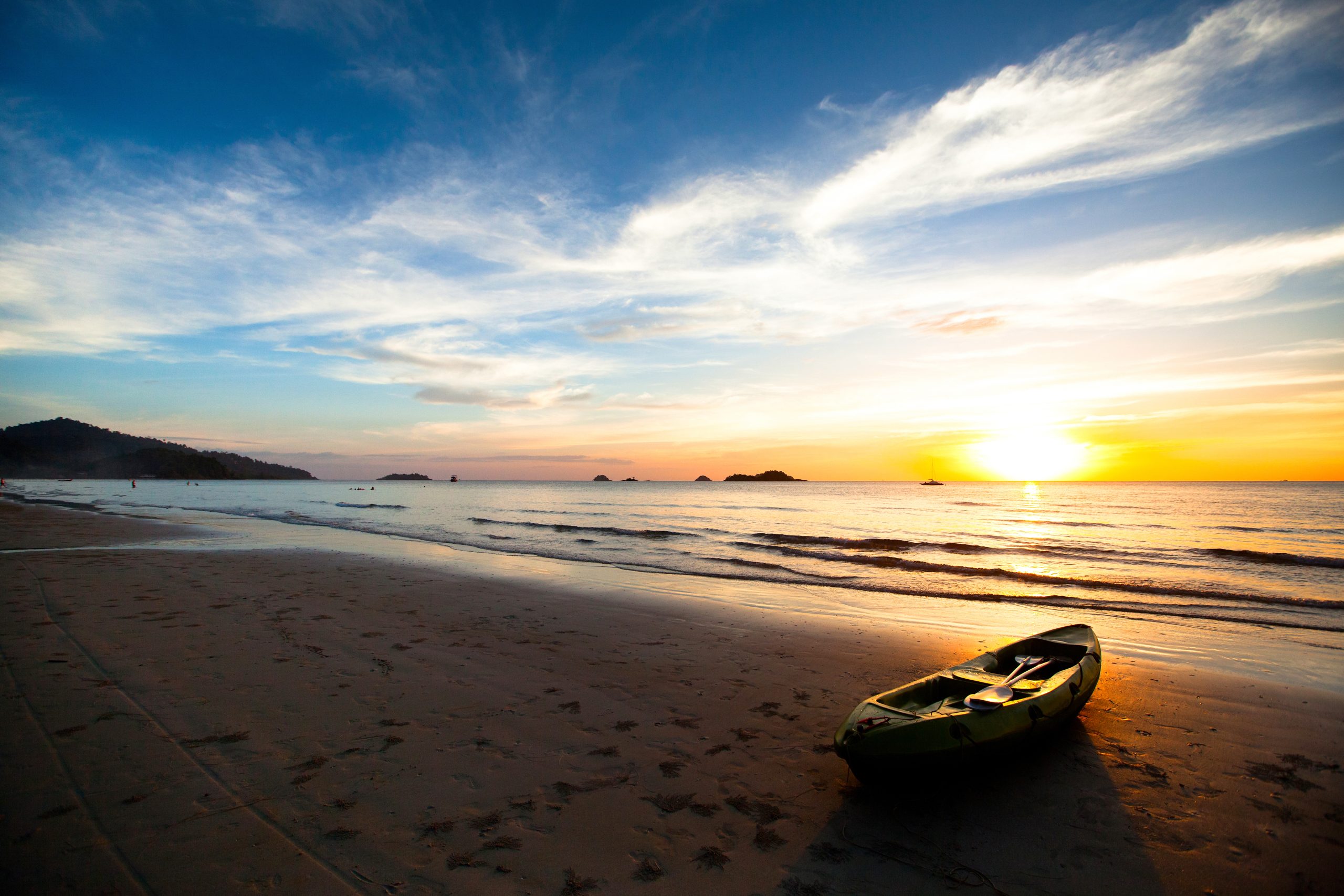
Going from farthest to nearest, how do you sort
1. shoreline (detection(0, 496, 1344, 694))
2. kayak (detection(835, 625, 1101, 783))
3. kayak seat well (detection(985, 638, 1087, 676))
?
shoreline (detection(0, 496, 1344, 694)) < kayak seat well (detection(985, 638, 1087, 676)) < kayak (detection(835, 625, 1101, 783))

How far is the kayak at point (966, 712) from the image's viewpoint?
4727mm

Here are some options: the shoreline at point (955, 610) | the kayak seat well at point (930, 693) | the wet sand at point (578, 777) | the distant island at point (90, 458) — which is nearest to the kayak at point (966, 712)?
the kayak seat well at point (930, 693)

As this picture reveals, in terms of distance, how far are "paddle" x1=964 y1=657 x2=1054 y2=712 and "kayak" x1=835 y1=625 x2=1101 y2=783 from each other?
0.6 inches

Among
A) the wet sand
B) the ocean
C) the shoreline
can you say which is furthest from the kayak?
the ocean

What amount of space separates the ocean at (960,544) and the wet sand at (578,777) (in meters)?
7.83

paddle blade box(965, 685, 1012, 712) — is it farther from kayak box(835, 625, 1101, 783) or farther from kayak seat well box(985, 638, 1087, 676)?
kayak seat well box(985, 638, 1087, 676)

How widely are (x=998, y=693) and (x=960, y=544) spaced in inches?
902

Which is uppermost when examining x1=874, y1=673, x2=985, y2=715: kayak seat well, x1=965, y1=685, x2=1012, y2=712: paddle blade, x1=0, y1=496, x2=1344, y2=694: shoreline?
x1=965, y1=685, x2=1012, y2=712: paddle blade

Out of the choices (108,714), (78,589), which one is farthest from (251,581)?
(108,714)

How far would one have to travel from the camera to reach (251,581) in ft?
44.0

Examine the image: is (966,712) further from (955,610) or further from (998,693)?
(955,610)

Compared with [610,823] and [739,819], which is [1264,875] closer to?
[739,819]

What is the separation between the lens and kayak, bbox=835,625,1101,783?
4.73m

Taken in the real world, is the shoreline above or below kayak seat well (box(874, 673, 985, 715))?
below
